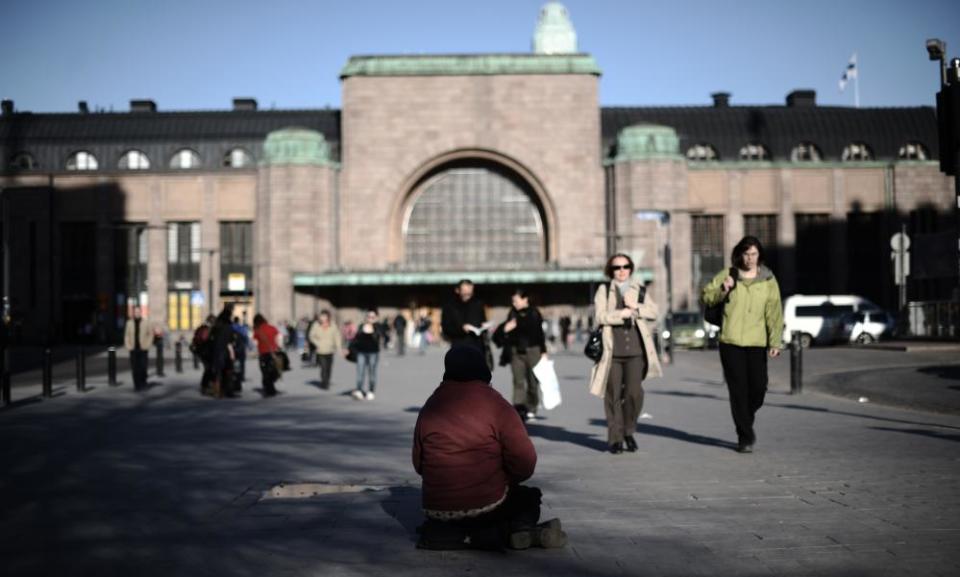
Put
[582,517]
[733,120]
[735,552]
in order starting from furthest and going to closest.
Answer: [733,120] → [582,517] → [735,552]

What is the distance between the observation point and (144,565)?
6578mm

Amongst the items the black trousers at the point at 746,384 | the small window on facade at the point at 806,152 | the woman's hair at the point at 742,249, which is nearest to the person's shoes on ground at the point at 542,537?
the black trousers at the point at 746,384

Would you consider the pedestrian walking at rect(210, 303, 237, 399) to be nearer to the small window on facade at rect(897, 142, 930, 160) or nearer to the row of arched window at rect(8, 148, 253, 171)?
the row of arched window at rect(8, 148, 253, 171)

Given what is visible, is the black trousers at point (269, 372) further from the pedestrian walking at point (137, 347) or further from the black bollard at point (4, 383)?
the black bollard at point (4, 383)

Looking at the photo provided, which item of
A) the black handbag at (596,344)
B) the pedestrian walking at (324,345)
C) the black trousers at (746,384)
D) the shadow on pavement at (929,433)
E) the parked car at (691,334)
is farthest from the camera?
the parked car at (691,334)

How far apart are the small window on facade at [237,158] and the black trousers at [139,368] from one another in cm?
4467

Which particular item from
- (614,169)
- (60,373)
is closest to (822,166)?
(614,169)

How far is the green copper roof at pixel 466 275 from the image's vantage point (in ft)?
202

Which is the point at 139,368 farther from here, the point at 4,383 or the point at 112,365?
the point at 4,383

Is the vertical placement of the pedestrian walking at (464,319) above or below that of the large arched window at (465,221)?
below

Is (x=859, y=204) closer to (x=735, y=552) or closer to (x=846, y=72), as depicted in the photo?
(x=846, y=72)

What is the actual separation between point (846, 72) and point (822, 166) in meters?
5.54

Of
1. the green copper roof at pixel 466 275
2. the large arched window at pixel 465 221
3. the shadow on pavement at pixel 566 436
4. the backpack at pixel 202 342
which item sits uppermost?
the large arched window at pixel 465 221

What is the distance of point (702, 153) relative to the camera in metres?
68.8
